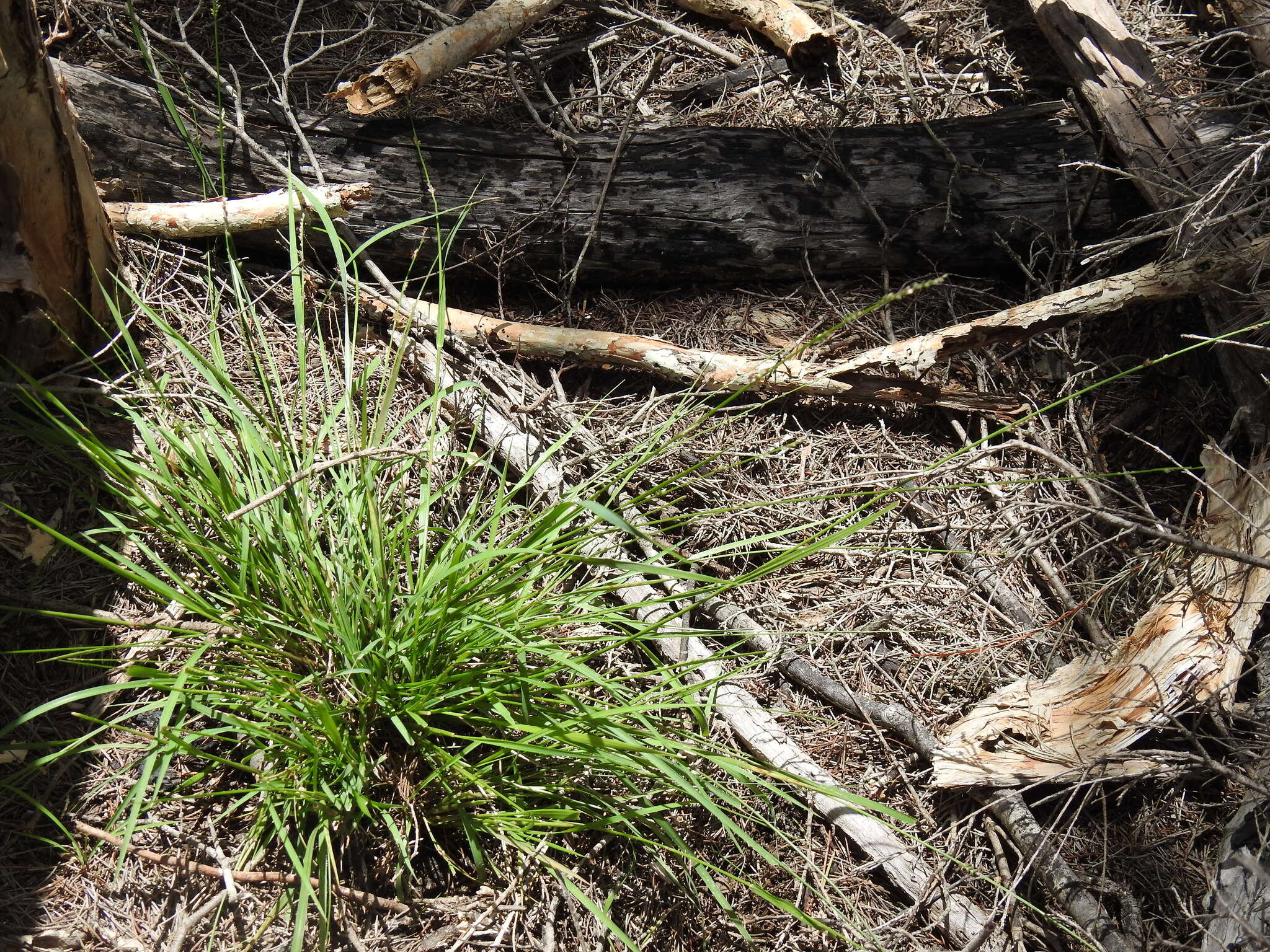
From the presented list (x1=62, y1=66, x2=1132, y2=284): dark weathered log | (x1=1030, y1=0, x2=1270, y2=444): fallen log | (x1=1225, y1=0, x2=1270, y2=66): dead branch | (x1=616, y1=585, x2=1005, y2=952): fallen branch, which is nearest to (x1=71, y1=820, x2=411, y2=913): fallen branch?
(x1=616, y1=585, x2=1005, y2=952): fallen branch

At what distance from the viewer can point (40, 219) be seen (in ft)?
5.16

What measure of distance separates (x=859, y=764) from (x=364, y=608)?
3.44 ft

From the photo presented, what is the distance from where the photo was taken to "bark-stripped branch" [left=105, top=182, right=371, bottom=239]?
1.91 m

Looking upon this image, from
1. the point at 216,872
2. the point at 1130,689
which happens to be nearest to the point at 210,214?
the point at 216,872

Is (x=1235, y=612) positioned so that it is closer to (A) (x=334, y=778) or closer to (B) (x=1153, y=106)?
(B) (x=1153, y=106)

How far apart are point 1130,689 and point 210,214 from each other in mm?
2235

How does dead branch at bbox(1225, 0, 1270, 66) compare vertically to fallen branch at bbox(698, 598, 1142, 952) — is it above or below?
above

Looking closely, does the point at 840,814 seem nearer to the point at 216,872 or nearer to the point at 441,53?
the point at 216,872

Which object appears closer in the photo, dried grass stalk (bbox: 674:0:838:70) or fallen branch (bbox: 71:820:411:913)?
fallen branch (bbox: 71:820:411:913)

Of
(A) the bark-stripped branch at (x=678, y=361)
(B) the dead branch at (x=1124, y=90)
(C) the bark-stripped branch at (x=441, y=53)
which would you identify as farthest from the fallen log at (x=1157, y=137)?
(C) the bark-stripped branch at (x=441, y=53)

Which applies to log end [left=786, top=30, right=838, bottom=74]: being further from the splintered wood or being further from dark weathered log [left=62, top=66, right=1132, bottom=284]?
the splintered wood

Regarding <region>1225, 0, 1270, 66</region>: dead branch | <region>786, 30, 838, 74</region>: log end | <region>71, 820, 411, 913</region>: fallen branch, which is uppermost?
<region>1225, 0, 1270, 66</region>: dead branch

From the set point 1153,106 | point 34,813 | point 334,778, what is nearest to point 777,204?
point 1153,106

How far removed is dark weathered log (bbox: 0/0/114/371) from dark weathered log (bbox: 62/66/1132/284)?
59cm
